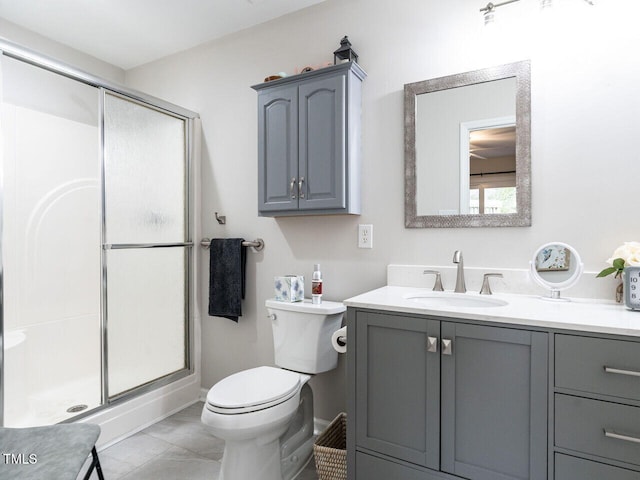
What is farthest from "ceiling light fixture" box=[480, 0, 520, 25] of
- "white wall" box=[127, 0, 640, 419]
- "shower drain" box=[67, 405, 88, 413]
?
"shower drain" box=[67, 405, 88, 413]

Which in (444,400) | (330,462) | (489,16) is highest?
(489,16)

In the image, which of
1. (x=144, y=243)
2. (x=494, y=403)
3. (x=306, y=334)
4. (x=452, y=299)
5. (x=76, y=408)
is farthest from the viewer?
(x=144, y=243)

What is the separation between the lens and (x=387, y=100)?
200cm

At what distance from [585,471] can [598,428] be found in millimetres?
143

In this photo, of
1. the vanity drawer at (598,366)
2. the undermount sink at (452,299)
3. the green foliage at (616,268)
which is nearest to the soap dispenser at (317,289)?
the undermount sink at (452,299)

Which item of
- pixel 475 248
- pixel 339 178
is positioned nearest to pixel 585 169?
pixel 475 248

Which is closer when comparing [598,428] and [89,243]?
[598,428]

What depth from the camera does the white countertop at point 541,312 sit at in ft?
3.79

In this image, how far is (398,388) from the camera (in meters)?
1.44

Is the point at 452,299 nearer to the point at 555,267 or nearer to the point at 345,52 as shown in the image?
the point at 555,267

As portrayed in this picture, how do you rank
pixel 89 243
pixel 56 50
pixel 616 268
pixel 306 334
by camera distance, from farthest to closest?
pixel 56 50 → pixel 89 243 → pixel 306 334 → pixel 616 268

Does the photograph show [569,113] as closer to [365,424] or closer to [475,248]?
[475,248]

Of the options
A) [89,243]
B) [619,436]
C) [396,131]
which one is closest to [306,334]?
[396,131]

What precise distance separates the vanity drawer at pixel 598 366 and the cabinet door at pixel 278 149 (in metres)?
1.37
